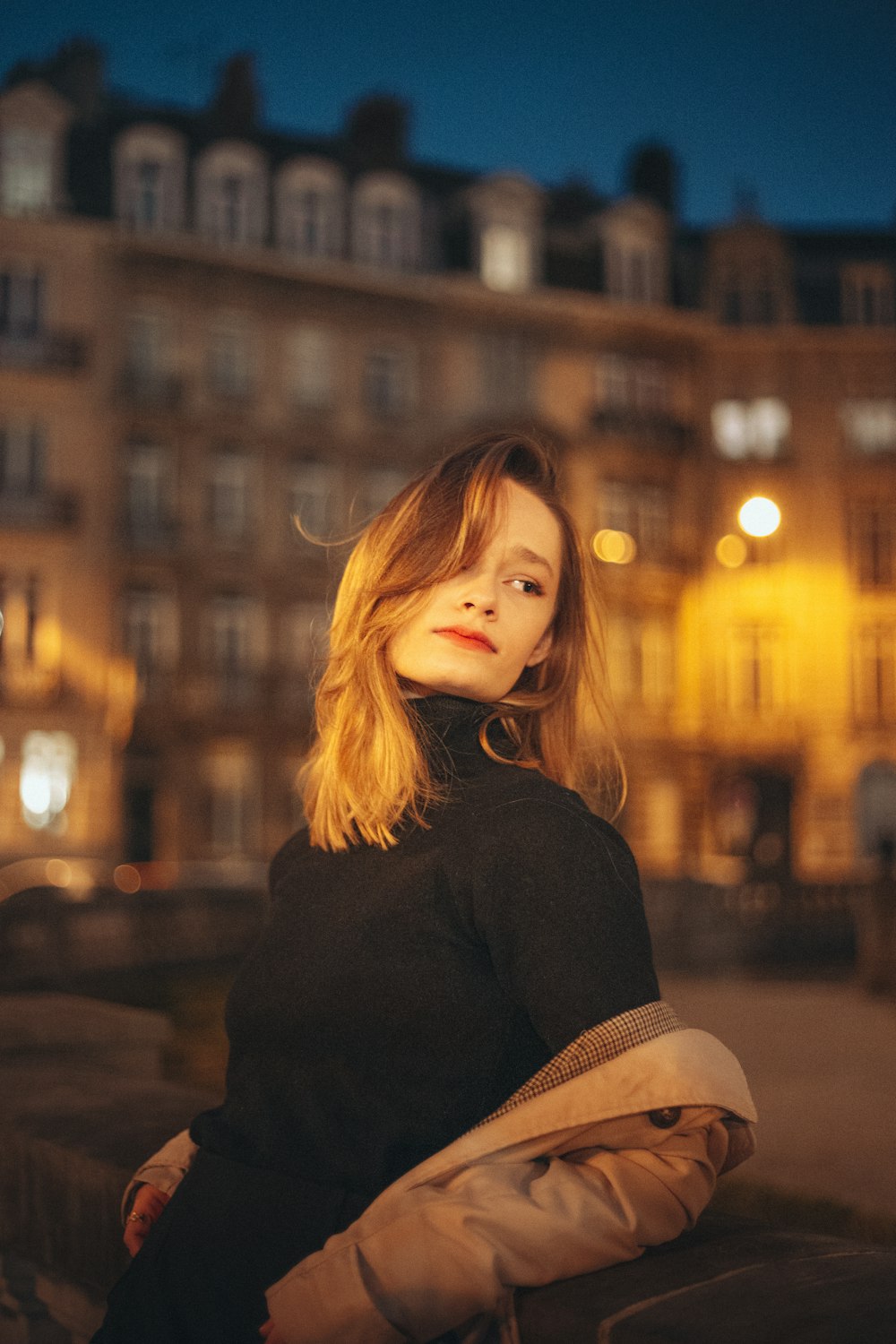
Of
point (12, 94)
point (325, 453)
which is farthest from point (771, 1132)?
point (12, 94)

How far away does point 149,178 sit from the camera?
28.8 meters

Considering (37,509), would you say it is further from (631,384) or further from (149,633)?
(631,384)

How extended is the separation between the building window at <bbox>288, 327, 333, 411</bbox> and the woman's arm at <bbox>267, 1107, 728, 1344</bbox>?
96.4 ft

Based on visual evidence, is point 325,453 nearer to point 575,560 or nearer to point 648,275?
point 648,275

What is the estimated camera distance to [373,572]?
2.25 metres

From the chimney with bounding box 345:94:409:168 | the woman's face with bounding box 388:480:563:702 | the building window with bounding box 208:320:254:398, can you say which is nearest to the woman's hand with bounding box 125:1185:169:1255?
the woman's face with bounding box 388:480:563:702

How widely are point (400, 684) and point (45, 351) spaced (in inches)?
1063

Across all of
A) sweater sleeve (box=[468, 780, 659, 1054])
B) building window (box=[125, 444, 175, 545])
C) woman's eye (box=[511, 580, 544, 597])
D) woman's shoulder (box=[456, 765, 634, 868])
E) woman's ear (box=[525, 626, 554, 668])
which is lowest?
sweater sleeve (box=[468, 780, 659, 1054])

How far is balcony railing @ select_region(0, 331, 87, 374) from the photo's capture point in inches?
1077

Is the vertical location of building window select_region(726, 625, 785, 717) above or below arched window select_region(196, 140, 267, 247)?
below

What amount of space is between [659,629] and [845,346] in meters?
7.72

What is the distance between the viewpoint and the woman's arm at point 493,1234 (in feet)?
5.46

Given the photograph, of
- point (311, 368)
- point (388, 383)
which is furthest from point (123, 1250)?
point (388, 383)

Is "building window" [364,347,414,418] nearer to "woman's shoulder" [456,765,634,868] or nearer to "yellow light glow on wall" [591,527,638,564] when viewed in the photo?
"yellow light glow on wall" [591,527,638,564]
